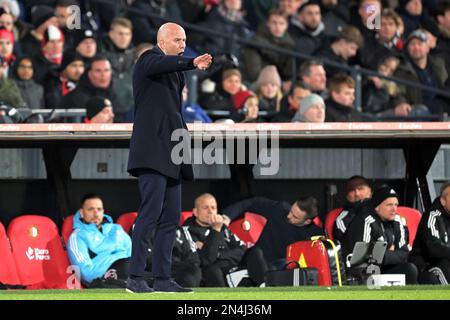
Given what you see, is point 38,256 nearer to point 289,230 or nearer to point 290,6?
point 289,230

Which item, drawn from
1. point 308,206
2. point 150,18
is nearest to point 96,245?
point 308,206

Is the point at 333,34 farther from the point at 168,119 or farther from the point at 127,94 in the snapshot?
the point at 168,119

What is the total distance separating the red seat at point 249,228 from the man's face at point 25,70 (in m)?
3.16

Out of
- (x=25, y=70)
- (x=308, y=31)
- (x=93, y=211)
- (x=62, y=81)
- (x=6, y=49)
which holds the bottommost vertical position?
(x=93, y=211)

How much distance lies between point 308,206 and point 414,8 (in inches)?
282

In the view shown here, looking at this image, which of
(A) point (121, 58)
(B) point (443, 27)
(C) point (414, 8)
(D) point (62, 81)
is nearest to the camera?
(D) point (62, 81)

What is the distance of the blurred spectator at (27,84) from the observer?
1617 centimetres

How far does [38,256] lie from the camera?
1391 centimetres

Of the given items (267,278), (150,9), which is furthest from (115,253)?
(150,9)

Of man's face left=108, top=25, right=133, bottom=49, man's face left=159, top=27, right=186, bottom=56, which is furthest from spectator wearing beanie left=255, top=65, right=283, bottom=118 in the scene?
man's face left=159, top=27, right=186, bottom=56

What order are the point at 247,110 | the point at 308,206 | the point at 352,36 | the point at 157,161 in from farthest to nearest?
the point at 352,36 → the point at 247,110 → the point at 308,206 → the point at 157,161

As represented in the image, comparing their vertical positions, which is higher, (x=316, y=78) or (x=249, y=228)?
(x=316, y=78)

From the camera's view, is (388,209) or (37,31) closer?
(388,209)

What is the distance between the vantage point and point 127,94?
53.8 ft
